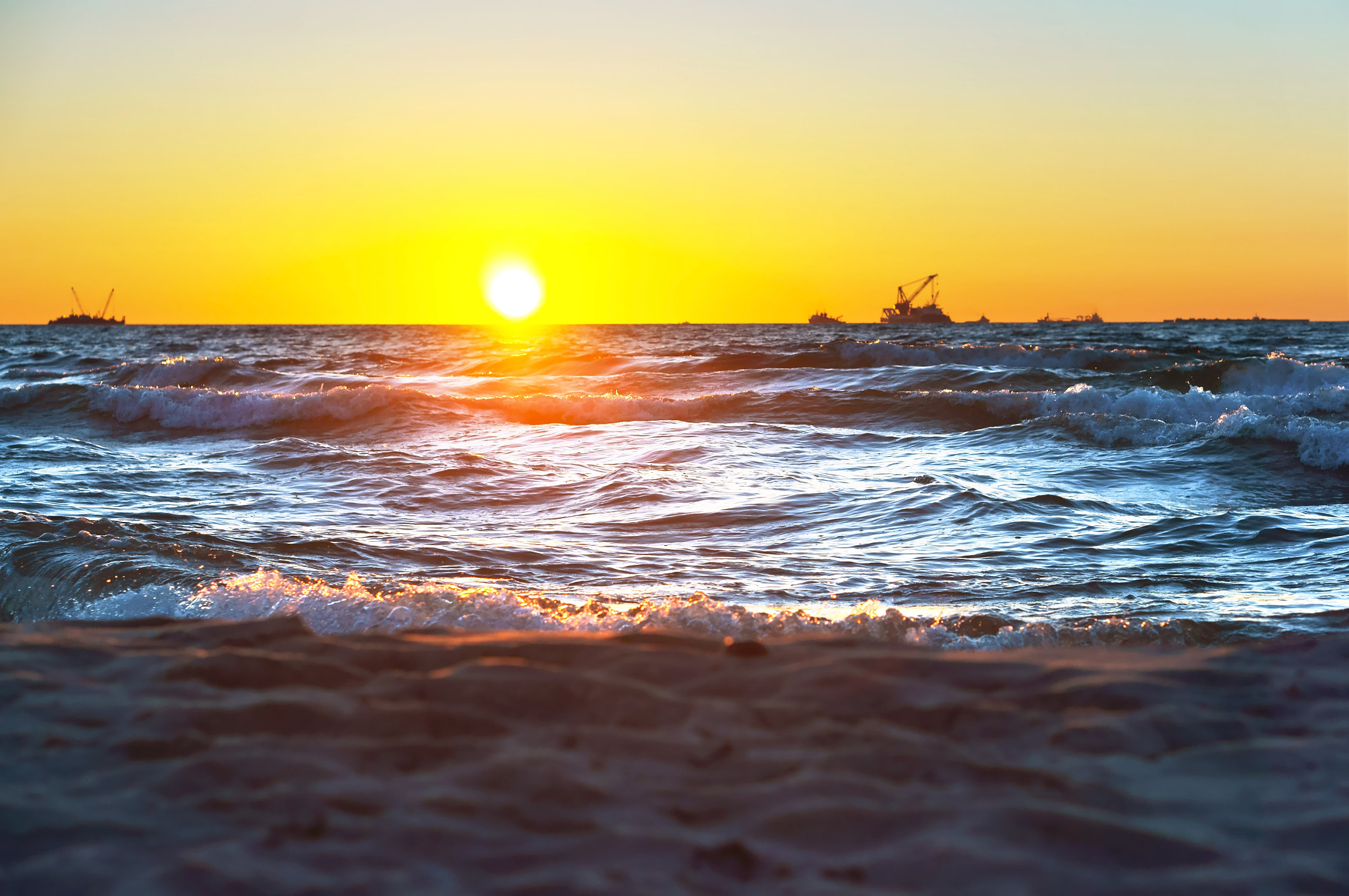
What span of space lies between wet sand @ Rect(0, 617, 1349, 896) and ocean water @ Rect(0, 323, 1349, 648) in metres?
1.34

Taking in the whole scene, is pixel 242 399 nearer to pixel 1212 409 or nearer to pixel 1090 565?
pixel 1090 565

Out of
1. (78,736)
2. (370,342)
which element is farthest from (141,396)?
(370,342)

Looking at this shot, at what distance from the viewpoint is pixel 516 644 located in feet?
9.87

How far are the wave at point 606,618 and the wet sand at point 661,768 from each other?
1.10m

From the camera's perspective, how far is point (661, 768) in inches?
87.1

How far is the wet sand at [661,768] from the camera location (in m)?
1.83

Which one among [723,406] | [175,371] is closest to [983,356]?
[723,406]

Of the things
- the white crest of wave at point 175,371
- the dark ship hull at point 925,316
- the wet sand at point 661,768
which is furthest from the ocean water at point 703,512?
the dark ship hull at point 925,316

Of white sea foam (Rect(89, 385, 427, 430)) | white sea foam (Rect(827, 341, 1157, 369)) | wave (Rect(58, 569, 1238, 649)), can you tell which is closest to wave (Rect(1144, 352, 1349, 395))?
white sea foam (Rect(827, 341, 1157, 369))

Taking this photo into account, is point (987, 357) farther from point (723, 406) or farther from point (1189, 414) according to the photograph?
point (1189, 414)

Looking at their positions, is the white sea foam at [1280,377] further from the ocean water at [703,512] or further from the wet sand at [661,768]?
the wet sand at [661,768]

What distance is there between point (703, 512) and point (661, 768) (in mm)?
5534

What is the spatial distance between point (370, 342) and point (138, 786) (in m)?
61.3

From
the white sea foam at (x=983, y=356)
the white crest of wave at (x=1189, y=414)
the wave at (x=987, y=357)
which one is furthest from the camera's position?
the white sea foam at (x=983, y=356)
